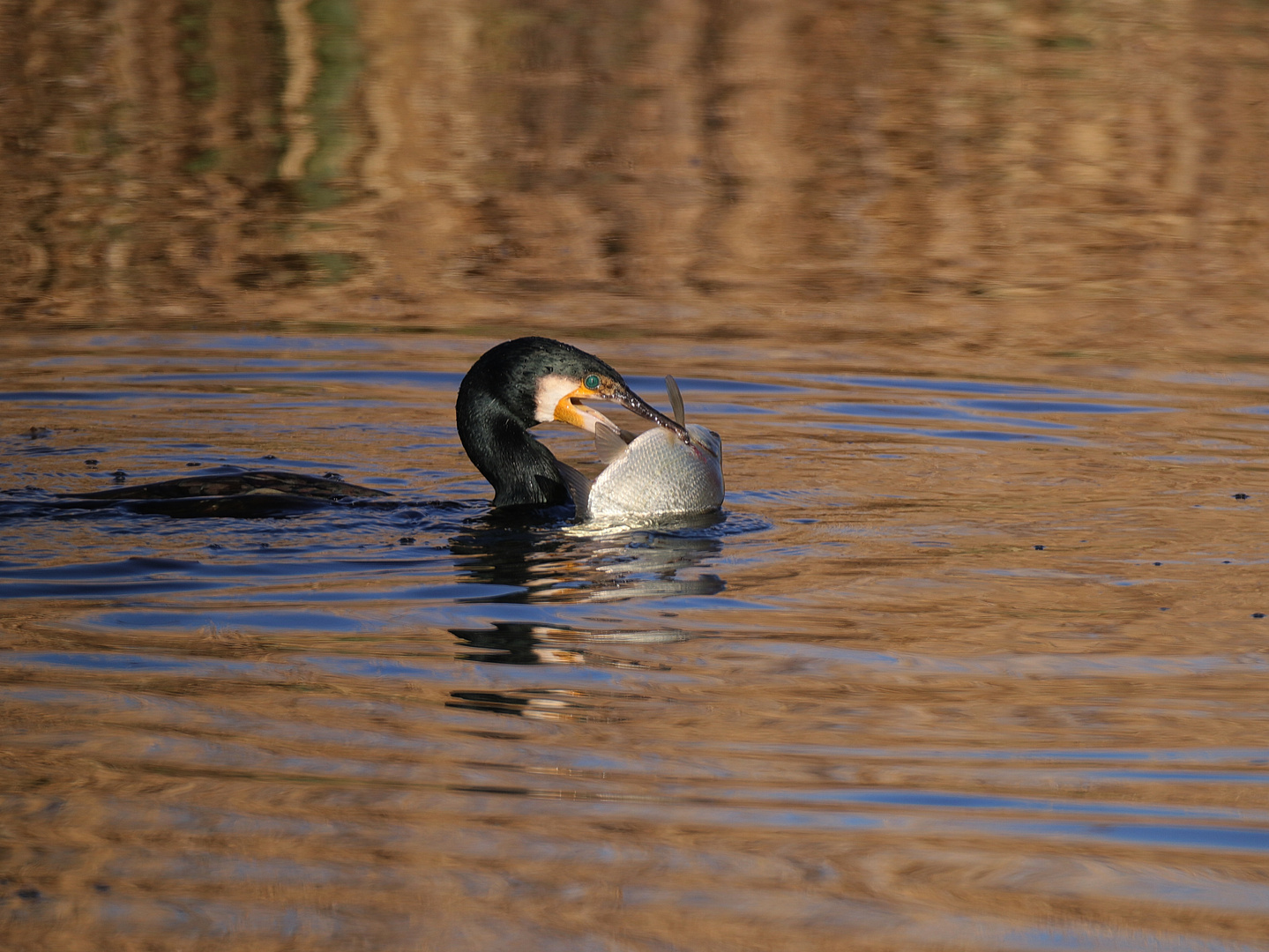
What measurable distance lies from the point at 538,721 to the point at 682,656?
0.75m

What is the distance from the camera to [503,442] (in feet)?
24.7

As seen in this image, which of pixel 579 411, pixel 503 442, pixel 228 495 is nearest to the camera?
pixel 228 495

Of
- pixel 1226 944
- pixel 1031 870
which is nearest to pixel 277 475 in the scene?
pixel 1031 870

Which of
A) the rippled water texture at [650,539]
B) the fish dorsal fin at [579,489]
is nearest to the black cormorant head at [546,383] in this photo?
the fish dorsal fin at [579,489]

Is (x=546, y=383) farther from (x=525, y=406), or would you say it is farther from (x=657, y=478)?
(x=657, y=478)

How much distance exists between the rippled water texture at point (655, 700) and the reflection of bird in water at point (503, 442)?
0.15m

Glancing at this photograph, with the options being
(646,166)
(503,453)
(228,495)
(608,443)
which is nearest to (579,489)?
(608,443)

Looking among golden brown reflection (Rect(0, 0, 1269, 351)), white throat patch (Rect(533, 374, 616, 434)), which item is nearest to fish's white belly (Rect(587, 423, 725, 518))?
white throat patch (Rect(533, 374, 616, 434))

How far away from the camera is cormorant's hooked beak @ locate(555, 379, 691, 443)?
275 inches

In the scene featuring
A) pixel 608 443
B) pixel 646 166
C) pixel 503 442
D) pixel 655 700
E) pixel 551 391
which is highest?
pixel 646 166

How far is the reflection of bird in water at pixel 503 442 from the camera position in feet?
23.2

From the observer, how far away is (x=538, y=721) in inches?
191

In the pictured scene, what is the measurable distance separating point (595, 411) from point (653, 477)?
24.5 inches

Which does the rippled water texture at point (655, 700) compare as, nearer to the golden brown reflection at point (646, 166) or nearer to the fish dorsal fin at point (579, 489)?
the fish dorsal fin at point (579, 489)
